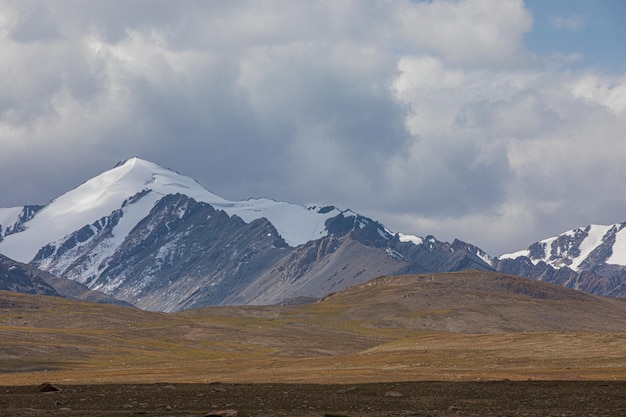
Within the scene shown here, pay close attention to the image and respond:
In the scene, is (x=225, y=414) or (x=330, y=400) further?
(x=330, y=400)

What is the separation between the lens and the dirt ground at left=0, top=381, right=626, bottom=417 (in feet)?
195

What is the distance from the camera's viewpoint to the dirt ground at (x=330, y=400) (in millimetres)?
59500

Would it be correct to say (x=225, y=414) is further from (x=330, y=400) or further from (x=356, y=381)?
(x=356, y=381)

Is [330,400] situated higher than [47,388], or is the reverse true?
[330,400]

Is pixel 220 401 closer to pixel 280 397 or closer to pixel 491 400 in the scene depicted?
pixel 280 397

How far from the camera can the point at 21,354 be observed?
14725cm

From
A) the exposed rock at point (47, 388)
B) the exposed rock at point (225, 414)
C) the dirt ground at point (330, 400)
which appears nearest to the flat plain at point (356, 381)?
the dirt ground at point (330, 400)


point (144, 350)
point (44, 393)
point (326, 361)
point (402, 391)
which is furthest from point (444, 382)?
point (144, 350)

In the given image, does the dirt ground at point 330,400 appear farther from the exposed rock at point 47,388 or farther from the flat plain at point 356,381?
the exposed rock at point 47,388

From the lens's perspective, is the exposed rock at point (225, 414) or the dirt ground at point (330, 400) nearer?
the exposed rock at point (225, 414)

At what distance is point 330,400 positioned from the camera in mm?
69250

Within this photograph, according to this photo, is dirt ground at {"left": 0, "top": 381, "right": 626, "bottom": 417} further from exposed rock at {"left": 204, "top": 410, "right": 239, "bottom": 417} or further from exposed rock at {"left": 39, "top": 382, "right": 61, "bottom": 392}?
exposed rock at {"left": 39, "top": 382, "right": 61, "bottom": 392}

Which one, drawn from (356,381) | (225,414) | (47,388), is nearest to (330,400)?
(225,414)

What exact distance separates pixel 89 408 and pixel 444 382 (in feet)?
106
